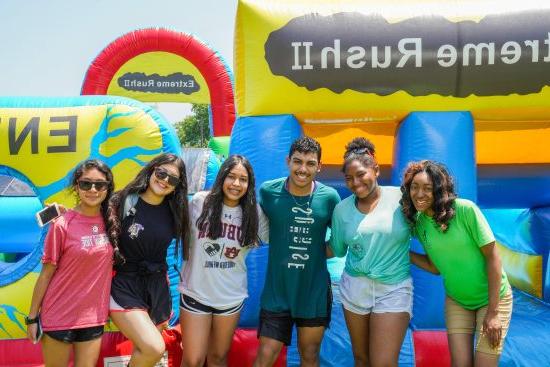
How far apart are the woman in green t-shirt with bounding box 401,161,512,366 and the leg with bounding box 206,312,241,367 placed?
910 millimetres

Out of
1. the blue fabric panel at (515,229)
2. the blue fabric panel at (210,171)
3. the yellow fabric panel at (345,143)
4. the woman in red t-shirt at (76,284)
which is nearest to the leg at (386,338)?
the woman in red t-shirt at (76,284)

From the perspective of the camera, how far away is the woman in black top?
2.11 m

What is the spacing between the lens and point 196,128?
109 ft

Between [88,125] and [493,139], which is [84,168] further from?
[493,139]

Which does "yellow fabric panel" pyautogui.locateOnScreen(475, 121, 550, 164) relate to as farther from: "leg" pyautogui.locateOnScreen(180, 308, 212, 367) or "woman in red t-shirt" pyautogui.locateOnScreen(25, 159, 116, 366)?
"woman in red t-shirt" pyautogui.locateOnScreen(25, 159, 116, 366)

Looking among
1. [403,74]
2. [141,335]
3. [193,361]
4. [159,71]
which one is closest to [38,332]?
[141,335]

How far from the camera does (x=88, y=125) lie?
279 cm

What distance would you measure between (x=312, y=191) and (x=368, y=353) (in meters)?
0.76

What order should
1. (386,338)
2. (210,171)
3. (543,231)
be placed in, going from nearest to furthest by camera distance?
(386,338)
(543,231)
(210,171)

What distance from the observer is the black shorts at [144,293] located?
2127 mm

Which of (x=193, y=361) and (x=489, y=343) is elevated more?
(x=489, y=343)

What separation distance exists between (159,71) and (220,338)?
8.89 m

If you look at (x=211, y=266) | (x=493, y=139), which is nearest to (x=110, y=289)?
(x=211, y=266)

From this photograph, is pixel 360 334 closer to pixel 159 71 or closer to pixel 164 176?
pixel 164 176
